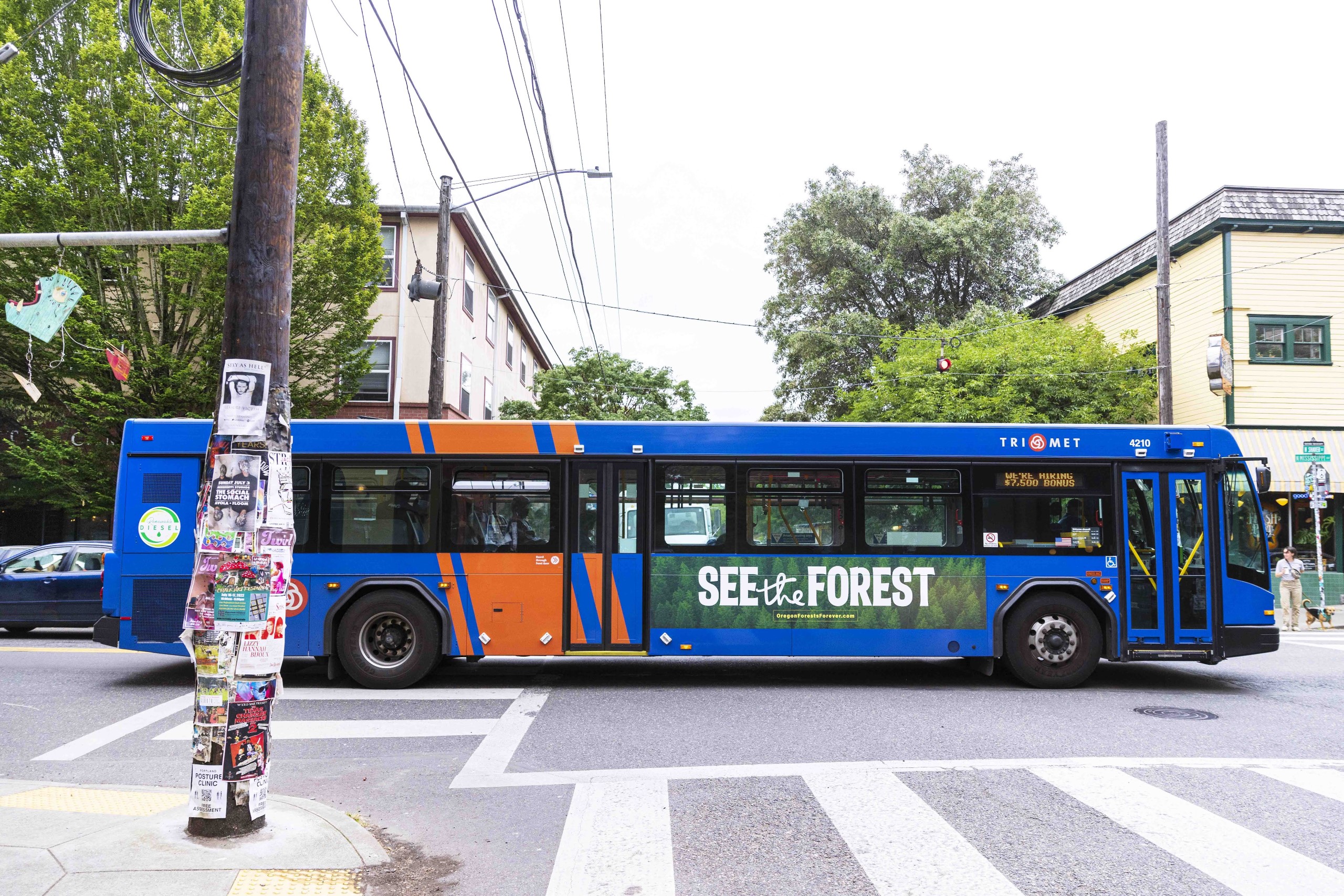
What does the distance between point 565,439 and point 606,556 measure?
4.35 ft

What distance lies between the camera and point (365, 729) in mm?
7816

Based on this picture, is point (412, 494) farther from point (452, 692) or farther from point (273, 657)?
point (273, 657)

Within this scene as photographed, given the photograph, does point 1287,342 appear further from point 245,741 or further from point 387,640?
point 245,741

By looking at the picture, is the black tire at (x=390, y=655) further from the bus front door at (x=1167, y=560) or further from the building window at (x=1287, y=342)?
the building window at (x=1287, y=342)

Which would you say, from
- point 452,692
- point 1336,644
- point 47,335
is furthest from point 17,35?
point 1336,644

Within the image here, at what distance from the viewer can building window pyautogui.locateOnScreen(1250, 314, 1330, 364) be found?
21609mm

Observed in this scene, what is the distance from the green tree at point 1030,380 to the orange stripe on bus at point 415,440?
1704 centimetres

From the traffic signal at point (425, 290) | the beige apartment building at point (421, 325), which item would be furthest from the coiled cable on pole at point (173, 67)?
the beige apartment building at point (421, 325)

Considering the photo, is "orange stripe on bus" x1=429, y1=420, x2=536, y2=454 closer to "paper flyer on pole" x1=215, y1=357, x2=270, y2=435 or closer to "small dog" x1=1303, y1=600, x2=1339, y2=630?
"paper flyer on pole" x1=215, y1=357, x2=270, y2=435

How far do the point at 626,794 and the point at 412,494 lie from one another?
504 cm

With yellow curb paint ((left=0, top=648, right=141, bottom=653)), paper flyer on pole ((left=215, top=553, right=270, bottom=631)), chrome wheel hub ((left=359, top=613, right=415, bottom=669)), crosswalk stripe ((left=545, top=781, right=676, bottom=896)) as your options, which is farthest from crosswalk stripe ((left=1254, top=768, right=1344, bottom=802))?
yellow curb paint ((left=0, top=648, right=141, bottom=653))

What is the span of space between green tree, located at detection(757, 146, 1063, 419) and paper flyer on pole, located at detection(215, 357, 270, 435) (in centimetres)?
2955

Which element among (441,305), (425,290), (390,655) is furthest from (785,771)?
(441,305)

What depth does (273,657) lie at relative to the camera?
16.1ft
